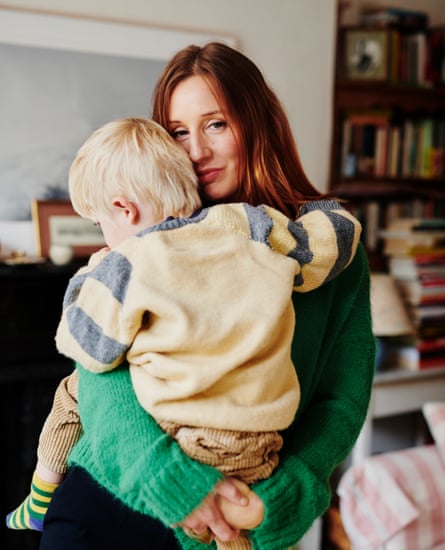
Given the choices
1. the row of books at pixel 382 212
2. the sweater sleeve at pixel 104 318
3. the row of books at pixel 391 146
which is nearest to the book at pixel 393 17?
the row of books at pixel 391 146

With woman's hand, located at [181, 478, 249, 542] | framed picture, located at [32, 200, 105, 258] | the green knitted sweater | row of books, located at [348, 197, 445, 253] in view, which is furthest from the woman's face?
→ row of books, located at [348, 197, 445, 253]

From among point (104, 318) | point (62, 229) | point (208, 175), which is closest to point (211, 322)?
point (104, 318)

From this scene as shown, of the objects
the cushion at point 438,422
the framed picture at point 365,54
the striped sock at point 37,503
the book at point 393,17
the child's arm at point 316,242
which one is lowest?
the cushion at point 438,422

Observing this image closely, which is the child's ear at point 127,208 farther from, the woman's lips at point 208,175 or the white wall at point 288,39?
the white wall at point 288,39

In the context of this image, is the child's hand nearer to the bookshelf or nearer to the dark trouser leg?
the dark trouser leg

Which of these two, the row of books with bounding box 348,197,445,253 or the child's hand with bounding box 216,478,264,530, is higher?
the child's hand with bounding box 216,478,264,530

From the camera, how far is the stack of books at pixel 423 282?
2787 millimetres

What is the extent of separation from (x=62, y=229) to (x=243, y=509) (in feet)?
5.73

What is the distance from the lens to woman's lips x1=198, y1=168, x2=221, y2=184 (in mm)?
1082

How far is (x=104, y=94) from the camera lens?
2373 millimetres

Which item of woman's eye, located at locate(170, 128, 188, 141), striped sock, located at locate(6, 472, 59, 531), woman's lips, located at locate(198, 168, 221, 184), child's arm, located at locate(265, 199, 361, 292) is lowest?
striped sock, located at locate(6, 472, 59, 531)

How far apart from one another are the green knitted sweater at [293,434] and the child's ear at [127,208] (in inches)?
9.9

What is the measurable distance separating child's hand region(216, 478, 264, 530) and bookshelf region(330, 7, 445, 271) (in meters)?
2.24

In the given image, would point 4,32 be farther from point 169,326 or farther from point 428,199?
point 428,199
